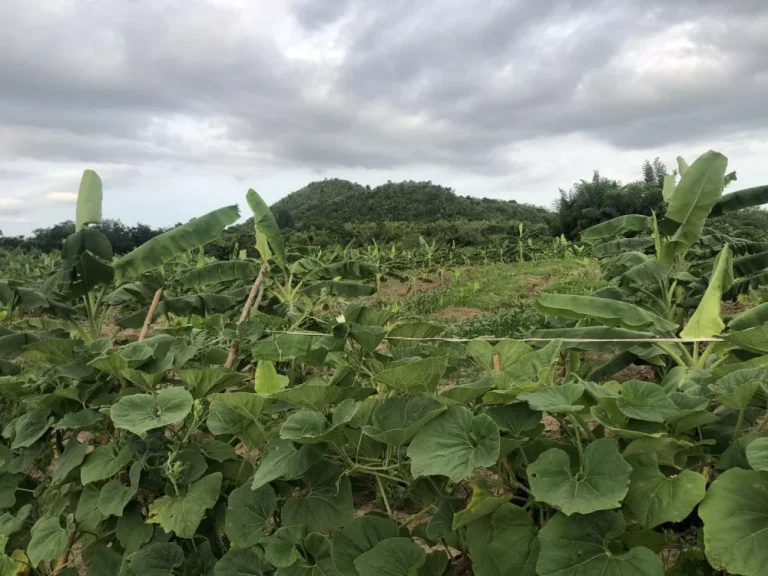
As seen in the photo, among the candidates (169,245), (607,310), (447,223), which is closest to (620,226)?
(607,310)

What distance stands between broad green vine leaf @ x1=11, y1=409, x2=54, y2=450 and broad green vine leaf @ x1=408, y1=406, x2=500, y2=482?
166cm

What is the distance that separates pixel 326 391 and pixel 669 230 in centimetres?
356

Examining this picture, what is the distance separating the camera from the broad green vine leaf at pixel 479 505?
3.63 ft

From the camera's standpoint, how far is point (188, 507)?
1.73 m

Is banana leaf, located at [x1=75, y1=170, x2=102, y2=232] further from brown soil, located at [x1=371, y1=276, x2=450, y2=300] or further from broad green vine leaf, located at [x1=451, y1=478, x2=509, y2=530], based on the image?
brown soil, located at [x1=371, y1=276, x2=450, y2=300]

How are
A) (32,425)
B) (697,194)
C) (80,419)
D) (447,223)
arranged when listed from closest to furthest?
1. (80,419)
2. (32,425)
3. (697,194)
4. (447,223)

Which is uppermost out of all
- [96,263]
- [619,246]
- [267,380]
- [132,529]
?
[96,263]

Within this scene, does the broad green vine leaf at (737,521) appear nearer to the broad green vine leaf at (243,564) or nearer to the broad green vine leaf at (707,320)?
the broad green vine leaf at (243,564)

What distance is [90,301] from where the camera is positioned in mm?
4176

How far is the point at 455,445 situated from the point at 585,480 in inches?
9.7

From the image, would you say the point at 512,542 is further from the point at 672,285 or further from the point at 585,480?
the point at 672,285

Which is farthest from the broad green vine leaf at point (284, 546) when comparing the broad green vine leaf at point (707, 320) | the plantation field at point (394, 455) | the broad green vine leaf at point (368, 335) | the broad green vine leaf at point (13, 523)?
the broad green vine leaf at point (707, 320)

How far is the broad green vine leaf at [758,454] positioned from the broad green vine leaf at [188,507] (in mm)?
1430

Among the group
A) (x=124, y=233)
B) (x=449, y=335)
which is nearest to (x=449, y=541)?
(x=449, y=335)
